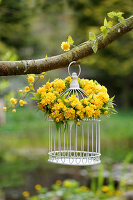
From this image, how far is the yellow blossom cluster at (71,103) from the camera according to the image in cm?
170

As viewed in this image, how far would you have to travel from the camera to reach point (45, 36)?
1252 centimetres

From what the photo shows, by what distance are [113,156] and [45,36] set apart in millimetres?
6962

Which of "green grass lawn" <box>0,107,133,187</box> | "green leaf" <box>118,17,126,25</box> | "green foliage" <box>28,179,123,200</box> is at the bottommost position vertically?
"green foliage" <box>28,179,123,200</box>

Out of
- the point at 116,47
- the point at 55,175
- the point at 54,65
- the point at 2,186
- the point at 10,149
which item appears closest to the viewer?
the point at 54,65

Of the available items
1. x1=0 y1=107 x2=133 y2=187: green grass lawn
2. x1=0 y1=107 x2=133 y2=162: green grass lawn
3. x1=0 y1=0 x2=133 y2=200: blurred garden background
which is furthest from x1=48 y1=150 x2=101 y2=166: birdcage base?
x1=0 y1=107 x2=133 y2=162: green grass lawn

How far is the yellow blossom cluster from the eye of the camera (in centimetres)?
170

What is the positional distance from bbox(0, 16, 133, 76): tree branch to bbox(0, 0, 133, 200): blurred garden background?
1.23 ft

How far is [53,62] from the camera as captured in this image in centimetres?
157

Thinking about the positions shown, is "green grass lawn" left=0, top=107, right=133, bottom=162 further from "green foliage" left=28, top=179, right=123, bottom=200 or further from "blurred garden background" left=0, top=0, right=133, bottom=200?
"green foliage" left=28, top=179, right=123, bottom=200

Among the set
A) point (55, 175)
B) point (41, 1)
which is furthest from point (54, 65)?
point (55, 175)

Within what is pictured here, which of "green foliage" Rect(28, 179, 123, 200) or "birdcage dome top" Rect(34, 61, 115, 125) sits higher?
"birdcage dome top" Rect(34, 61, 115, 125)

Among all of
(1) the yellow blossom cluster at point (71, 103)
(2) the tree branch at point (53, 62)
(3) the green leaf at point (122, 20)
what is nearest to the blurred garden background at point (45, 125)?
(1) the yellow blossom cluster at point (71, 103)

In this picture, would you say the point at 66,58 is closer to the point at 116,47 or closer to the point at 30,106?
the point at 116,47

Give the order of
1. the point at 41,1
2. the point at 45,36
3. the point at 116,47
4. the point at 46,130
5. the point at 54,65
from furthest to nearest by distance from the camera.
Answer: the point at 45,36 → the point at 116,47 → the point at 46,130 → the point at 41,1 → the point at 54,65
